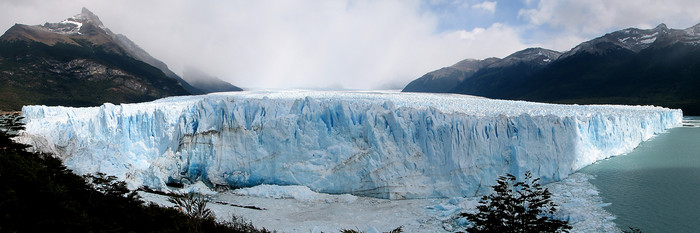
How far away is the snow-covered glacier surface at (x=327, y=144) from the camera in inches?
524

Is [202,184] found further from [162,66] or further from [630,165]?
[162,66]

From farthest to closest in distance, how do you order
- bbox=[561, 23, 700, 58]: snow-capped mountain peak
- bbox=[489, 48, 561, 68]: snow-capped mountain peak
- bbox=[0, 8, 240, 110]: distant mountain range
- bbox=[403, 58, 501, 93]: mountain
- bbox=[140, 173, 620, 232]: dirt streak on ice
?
1. bbox=[489, 48, 561, 68]: snow-capped mountain peak
2. bbox=[561, 23, 700, 58]: snow-capped mountain peak
3. bbox=[403, 58, 501, 93]: mountain
4. bbox=[0, 8, 240, 110]: distant mountain range
5. bbox=[140, 173, 620, 232]: dirt streak on ice

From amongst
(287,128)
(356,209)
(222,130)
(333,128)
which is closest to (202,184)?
(222,130)

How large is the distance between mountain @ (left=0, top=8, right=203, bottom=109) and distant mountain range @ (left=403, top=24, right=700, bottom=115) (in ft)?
144

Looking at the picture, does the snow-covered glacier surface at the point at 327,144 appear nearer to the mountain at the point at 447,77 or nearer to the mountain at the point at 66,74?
the mountain at the point at 66,74

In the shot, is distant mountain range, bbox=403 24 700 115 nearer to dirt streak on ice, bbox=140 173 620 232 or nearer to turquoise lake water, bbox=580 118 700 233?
turquoise lake water, bbox=580 118 700 233

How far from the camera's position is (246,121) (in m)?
15.4

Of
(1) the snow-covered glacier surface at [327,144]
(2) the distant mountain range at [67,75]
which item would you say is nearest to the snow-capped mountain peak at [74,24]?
(2) the distant mountain range at [67,75]

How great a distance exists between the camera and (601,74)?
63.8 meters

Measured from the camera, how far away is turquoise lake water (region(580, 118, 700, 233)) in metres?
9.52

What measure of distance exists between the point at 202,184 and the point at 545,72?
2941 inches

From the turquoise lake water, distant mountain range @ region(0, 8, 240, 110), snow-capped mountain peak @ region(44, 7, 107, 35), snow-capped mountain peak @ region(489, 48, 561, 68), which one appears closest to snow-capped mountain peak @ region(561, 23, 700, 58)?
snow-capped mountain peak @ region(489, 48, 561, 68)

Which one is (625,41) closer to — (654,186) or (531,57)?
(531,57)

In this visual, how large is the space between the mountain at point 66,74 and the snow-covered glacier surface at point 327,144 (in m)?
31.5
